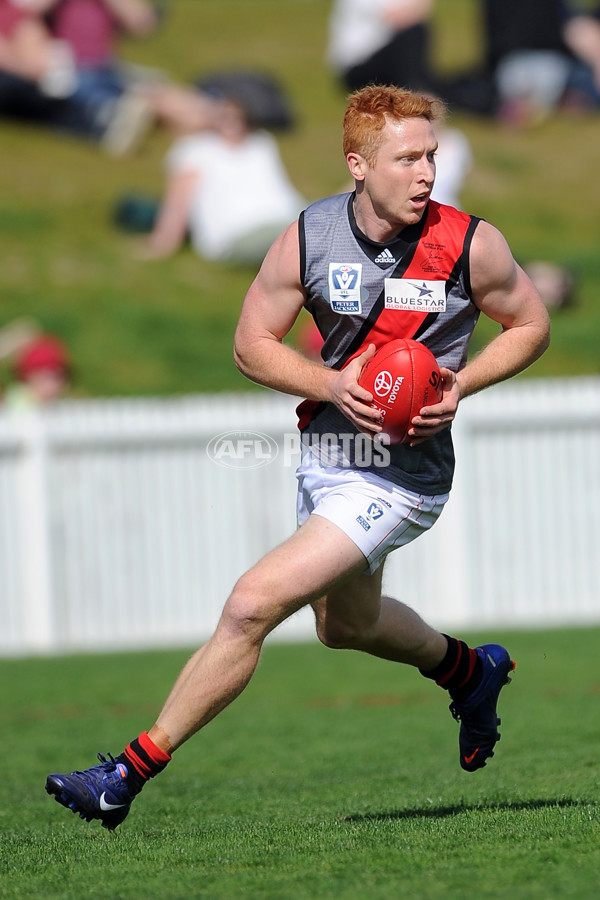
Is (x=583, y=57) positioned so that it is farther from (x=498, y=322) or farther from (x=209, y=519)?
(x=498, y=322)

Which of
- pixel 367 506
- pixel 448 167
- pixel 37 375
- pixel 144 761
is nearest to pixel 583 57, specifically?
pixel 448 167

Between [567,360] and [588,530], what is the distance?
110 inches

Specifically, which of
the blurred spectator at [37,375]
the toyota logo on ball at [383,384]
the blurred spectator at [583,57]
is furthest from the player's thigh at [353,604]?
the blurred spectator at [583,57]

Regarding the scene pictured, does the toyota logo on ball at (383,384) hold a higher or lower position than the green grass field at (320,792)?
higher

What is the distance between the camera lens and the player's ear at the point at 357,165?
14.7 feet

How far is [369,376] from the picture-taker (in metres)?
4.32

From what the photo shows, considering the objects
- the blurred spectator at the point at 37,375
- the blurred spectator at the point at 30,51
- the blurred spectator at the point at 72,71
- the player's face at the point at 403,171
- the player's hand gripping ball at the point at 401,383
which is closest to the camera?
the player's hand gripping ball at the point at 401,383

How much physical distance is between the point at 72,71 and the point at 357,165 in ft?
38.3

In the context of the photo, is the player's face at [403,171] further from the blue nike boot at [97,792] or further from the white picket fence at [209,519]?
the white picket fence at [209,519]

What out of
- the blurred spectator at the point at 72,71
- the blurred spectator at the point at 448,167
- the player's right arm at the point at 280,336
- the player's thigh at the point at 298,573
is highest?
the blurred spectator at the point at 72,71

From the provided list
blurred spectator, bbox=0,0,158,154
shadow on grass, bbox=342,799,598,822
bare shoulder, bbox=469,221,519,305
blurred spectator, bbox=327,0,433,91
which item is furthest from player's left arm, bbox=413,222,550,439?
blurred spectator, bbox=0,0,158,154

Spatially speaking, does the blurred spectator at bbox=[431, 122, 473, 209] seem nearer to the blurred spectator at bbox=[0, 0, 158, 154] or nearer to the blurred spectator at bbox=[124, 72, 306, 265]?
the blurred spectator at bbox=[124, 72, 306, 265]

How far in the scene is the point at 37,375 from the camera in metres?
12.2

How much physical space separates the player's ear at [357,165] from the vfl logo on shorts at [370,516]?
3.41 ft
